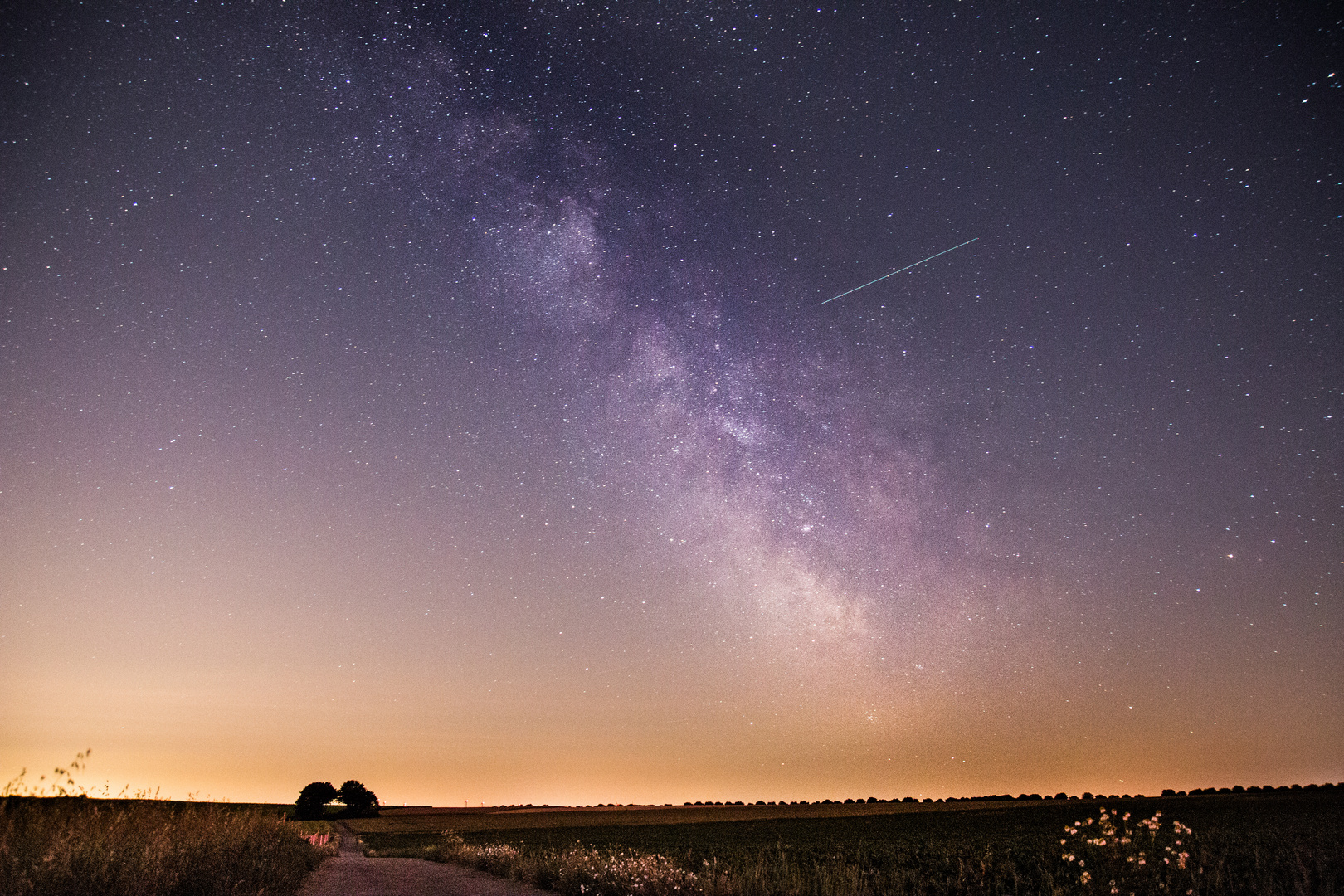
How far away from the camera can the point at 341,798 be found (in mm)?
78375

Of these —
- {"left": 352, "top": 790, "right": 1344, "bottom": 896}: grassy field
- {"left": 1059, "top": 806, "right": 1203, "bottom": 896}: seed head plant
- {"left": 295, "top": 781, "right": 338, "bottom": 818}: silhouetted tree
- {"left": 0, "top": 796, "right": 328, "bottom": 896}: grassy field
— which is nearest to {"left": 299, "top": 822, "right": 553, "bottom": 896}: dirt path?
{"left": 352, "top": 790, "right": 1344, "bottom": 896}: grassy field

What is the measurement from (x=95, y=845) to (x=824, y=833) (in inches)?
1479

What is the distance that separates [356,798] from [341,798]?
70.6 inches

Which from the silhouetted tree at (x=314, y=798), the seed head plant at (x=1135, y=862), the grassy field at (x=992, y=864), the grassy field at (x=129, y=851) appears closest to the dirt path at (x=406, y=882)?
the grassy field at (x=992, y=864)

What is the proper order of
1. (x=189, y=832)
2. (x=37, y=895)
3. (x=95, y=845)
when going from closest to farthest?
(x=37, y=895)
(x=95, y=845)
(x=189, y=832)

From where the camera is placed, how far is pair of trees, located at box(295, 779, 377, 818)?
3029 inches

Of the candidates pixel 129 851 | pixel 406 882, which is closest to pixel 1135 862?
pixel 406 882

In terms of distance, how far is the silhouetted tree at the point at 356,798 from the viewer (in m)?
77.8

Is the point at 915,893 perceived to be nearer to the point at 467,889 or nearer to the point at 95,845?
the point at 467,889

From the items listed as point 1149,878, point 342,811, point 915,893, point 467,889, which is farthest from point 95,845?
point 342,811

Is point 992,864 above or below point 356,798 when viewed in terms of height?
above

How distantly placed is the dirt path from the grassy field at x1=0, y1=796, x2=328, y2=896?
3.17 feet

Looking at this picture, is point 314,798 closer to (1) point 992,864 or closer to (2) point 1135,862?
(1) point 992,864

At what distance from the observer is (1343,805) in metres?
40.6
